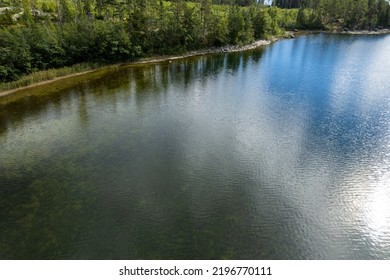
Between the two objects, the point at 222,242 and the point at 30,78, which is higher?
the point at 30,78

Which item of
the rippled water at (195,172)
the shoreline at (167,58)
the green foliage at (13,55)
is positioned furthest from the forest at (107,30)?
the rippled water at (195,172)

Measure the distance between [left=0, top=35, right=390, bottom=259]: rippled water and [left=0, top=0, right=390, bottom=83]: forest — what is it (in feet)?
23.7

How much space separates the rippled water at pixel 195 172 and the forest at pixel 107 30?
284 inches

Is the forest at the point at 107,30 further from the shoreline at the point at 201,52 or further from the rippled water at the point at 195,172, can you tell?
the rippled water at the point at 195,172

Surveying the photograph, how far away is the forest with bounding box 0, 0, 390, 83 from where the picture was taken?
45.1 meters

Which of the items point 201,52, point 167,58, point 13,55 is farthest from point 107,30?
point 201,52

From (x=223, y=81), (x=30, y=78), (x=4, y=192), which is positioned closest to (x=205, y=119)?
(x=223, y=81)

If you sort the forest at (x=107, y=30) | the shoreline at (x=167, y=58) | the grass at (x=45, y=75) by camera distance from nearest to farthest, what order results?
the grass at (x=45, y=75), the shoreline at (x=167, y=58), the forest at (x=107, y=30)

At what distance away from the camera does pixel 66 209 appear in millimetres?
20766

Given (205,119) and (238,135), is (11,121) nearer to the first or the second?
(205,119)

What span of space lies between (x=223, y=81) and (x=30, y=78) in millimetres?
30545

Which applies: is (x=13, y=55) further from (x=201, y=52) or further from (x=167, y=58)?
(x=201, y=52)

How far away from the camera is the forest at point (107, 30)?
45125mm

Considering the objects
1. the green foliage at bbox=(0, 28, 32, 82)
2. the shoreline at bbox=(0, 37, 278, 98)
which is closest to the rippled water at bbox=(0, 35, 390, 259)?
the shoreline at bbox=(0, 37, 278, 98)
